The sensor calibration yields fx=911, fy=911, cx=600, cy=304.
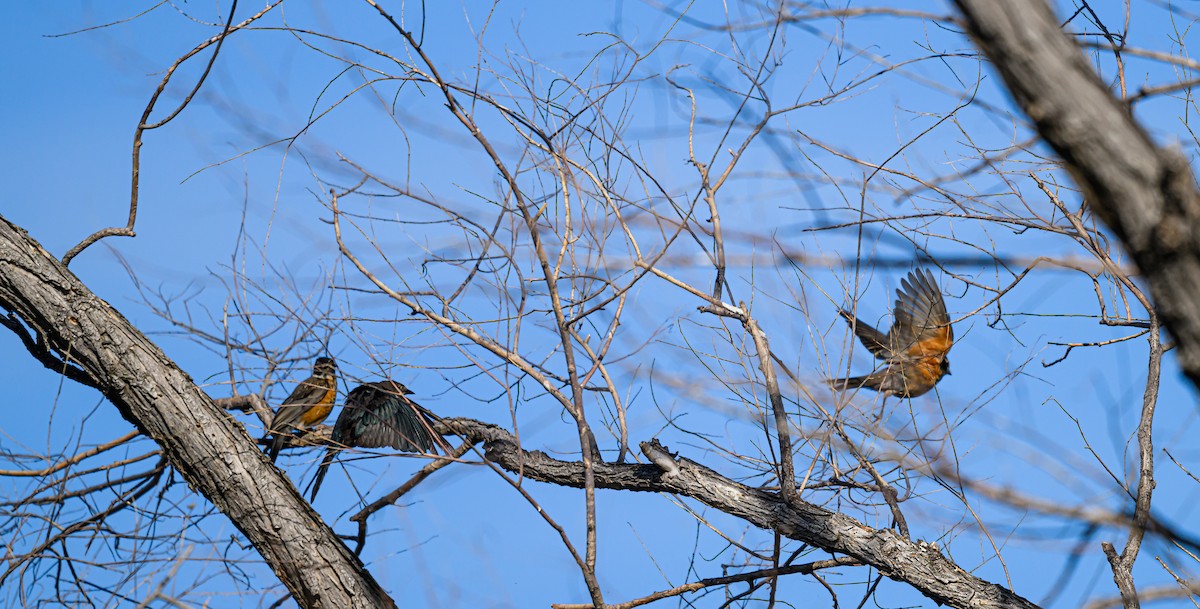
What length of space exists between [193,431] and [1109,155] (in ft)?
9.42

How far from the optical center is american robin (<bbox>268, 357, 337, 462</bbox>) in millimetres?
3784

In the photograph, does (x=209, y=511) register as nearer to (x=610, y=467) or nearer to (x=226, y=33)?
(x=610, y=467)

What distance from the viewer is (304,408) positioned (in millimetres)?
4699

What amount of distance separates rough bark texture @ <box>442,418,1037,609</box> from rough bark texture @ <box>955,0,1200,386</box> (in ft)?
6.15

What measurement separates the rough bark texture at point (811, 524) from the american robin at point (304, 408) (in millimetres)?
1029

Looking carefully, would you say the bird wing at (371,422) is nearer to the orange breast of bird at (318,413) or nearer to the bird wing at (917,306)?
the orange breast of bird at (318,413)

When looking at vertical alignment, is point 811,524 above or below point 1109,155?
above

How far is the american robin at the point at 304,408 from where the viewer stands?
378cm

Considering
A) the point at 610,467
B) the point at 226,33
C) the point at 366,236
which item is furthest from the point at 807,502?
the point at 226,33

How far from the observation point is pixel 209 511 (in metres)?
3.30

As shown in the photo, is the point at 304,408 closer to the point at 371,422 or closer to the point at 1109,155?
the point at 371,422

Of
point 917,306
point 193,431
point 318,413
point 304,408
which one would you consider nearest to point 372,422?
point 193,431

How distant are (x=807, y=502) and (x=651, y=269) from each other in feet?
3.08

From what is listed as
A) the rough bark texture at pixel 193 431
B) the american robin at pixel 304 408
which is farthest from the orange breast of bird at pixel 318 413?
the rough bark texture at pixel 193 431
